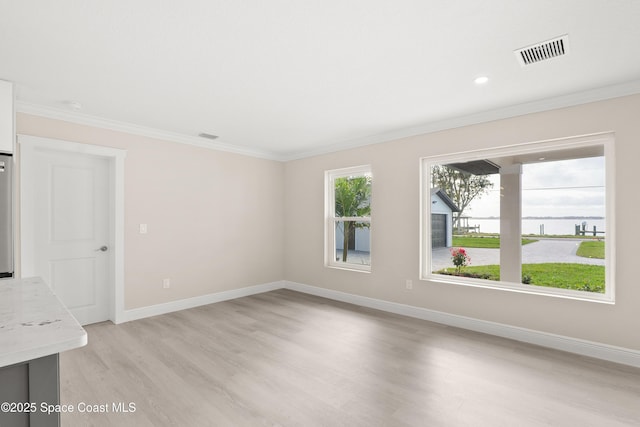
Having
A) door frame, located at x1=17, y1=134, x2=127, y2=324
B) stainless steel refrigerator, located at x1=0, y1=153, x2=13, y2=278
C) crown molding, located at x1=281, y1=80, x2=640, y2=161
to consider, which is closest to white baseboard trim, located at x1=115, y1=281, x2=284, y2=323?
door frame, located at x1=17, y1=134, x2=127, y2=324

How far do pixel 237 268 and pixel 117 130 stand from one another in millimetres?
2557

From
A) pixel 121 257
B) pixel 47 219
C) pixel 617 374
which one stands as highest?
pixel 47 219

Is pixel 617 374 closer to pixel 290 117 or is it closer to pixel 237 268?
pixel 290 117

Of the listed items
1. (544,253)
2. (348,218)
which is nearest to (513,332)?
(544,253)

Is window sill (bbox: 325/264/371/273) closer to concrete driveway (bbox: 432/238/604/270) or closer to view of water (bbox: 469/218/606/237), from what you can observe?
concrete driveway (bbox: 432/238/604/270)

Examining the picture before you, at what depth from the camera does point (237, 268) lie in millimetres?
5246

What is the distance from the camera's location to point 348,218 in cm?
515

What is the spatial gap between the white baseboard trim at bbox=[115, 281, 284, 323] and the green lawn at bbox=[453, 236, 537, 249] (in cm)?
317

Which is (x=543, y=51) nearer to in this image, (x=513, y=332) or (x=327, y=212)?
(x=513, y=332)

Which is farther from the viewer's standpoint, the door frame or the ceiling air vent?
the door frame

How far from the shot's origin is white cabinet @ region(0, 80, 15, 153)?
252 cm

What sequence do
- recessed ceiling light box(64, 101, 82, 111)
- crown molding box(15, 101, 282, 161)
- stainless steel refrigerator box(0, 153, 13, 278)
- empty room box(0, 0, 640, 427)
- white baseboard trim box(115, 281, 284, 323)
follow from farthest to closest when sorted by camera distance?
1. white baseboard trim box(115, 281, 284, 323)
2. crown molding box(15, 101, 282, 161)
3. recessed ceiling light box(64, 101, 82, 111)
4. stainless steel refrigerator box(0, 153, 13, 278)
5. empty room box(0, 0, 640, 427)

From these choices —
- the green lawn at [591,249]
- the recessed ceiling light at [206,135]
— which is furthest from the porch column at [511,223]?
the recessed ceiling light at [206,135]

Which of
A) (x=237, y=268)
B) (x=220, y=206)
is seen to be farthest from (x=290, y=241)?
(x=220, y=206)
